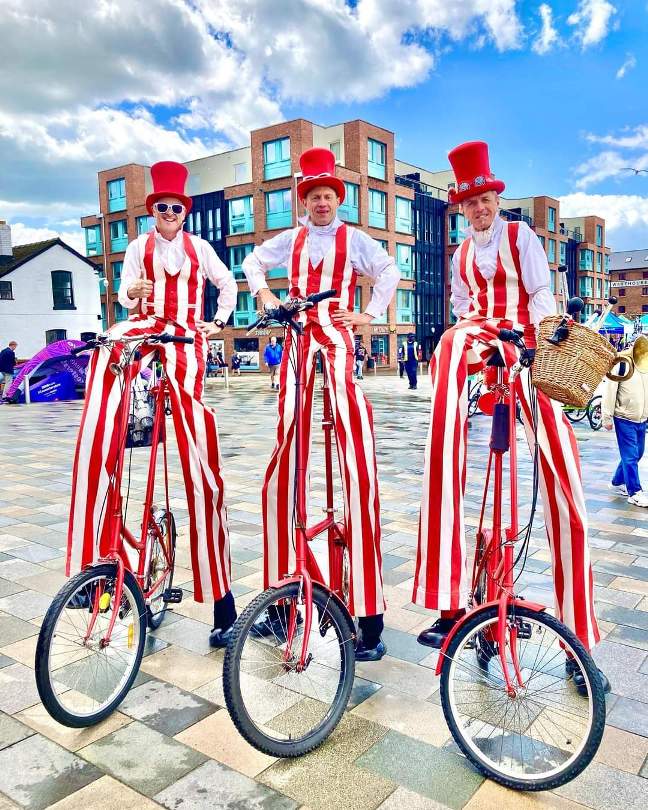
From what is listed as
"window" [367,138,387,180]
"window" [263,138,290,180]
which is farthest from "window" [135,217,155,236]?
"window" [367,138,387,180]

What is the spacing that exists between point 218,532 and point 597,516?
4019 millimetres

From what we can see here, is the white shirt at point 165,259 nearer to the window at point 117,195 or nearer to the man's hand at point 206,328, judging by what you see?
the man's hand at point 206,328

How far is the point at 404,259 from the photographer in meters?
48.0

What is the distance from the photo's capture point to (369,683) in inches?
123

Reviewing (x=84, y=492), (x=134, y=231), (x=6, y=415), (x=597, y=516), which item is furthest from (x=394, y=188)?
(x=84, y=492)

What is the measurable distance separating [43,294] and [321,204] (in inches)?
1568

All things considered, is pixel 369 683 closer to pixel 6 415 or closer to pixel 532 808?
pixel 532 808

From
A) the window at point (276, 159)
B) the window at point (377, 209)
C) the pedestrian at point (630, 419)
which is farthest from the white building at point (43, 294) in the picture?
the pedestrian at point (630, 419)

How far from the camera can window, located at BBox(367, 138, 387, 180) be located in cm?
4425

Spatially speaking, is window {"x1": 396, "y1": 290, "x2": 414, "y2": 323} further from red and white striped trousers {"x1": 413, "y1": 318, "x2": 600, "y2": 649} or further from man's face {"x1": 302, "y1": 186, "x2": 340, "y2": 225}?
red and white striped trousers {"x1": 413, "y1": 318, "x2": 600, "y2": 649}

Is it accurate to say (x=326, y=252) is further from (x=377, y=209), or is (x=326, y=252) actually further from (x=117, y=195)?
(x=117, y=195)

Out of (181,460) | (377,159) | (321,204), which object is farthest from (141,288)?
(377,159)

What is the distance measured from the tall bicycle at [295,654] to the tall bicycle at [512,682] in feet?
1.56

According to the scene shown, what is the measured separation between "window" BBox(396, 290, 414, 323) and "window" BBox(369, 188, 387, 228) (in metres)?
5.31
